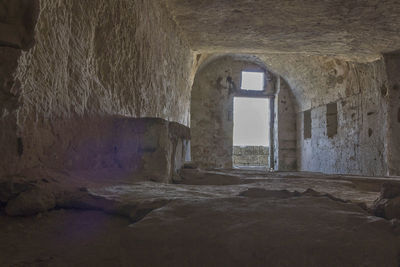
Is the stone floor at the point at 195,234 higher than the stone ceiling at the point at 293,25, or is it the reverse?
the stone ceiling at the point at 293,25

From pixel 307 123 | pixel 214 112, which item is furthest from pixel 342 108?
pixel 214 112

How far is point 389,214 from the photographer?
118cm

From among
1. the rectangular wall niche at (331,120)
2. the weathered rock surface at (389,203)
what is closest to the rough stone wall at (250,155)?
the rectangular wall niche at (331,120)

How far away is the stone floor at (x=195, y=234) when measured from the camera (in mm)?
925

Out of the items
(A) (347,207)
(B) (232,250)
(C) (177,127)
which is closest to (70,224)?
(B) (232,250)

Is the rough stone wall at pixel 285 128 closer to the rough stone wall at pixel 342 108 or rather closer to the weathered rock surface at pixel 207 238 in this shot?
the rough stone wall at pixel 342 108

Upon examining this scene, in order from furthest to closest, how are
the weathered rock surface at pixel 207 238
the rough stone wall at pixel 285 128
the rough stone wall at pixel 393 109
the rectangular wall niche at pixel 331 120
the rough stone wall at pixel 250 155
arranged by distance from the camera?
1. the rough stone wall at pixel 250 155
2. the rough stone wall at pixel 285 128
3. the rectangular wall niche at pixel 331 120
4. the rough stone wall at pixel 393 109
5. the weathered rock surface at pixel 207 238

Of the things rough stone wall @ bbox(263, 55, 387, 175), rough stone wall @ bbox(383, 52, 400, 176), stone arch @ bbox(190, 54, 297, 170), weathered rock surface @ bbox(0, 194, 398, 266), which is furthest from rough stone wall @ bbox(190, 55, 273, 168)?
weathered rock surface @ bbox(0, 194, 398, 266)

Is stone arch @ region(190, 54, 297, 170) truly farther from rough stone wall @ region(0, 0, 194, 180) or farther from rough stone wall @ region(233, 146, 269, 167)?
rough stone wall @ region(0, 0, 194, 180)

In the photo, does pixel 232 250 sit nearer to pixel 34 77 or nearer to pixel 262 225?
pixel 262 225

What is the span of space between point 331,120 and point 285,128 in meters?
2.31

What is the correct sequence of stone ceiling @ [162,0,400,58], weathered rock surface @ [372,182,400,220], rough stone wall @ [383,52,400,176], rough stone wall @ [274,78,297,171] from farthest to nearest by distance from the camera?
1. rough stone wall @ [274,78,297,171]
2. rough stone wall @ [383,52,400,176]
3. stone ceiling @ [162,0,400,58]
4. weathered rock surface @ [372,182,400,220]

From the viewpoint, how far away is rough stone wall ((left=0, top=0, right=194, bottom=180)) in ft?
4.50

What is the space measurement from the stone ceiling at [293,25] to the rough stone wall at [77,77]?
2.78 feet
